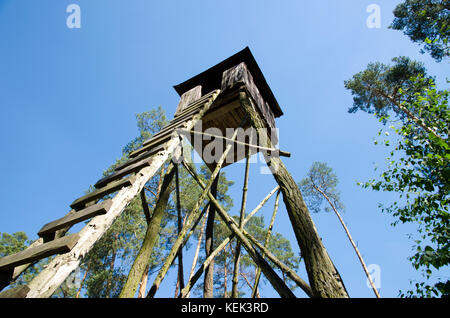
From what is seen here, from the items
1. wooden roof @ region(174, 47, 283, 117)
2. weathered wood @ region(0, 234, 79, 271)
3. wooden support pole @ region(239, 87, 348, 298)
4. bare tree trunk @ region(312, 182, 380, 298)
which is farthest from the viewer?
bare tree trunk @ region(312, 182, 380, 298)

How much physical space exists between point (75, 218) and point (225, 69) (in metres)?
5.61

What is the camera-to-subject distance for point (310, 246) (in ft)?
8.61

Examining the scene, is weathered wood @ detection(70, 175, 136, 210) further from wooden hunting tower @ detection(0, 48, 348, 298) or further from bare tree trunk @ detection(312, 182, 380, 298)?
bare tree trunk @ detection(312, 182, 380, 298)

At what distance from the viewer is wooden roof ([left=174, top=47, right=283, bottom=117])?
625 centimetres

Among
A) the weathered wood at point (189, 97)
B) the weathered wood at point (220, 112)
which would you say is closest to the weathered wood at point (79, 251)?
the weathered wood at point (220, 112)

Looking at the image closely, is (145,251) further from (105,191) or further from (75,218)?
(75,218)

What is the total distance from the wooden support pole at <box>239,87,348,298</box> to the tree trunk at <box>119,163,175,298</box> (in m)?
1.95

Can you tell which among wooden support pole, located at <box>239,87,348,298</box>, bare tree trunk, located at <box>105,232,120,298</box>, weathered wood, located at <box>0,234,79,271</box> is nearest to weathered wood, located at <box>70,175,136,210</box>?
weathered wood, located at <box>0,234,79,271</box>

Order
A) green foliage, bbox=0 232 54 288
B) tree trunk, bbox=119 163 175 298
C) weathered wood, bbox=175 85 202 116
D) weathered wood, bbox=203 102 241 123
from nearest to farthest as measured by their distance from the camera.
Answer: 1. tree trunk, bbox=119 163 175 298
2. weathered wood, bbox=203 102 241 123
3. weathered wood, bbox=175 85 202 116
4. green foliage, bbox=0 232 54 288

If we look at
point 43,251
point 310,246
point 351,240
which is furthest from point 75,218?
point 351,240
